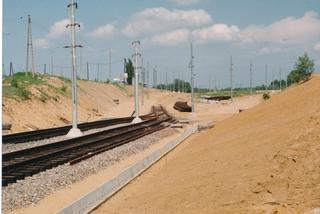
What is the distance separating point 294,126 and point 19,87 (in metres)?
41.0

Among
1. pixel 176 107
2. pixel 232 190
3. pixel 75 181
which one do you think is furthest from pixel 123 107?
pixel 232 190

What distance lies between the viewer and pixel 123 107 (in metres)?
71.9

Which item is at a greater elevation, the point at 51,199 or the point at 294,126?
the point at 294,126

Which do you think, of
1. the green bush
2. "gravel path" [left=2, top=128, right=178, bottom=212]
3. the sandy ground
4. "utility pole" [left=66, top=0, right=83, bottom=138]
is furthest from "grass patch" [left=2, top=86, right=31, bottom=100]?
the sandy ground

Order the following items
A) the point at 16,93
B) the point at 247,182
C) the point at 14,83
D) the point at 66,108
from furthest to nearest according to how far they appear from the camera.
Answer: the point at 66,108, the point at 14,83, the point at 16,93, the point at 247,182

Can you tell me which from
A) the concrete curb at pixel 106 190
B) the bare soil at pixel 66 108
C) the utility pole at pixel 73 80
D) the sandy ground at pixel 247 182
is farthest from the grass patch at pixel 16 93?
the sandy ground at pixel 247 182

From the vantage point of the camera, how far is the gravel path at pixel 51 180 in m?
12.1

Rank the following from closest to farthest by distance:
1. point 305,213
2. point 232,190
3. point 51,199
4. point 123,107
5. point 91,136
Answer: point 305,213 < point 232,190 < point 51,199 < point 91,136 < point 123,107

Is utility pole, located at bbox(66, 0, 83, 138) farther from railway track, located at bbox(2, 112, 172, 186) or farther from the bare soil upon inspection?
the bare soil

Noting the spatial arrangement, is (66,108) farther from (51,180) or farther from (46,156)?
(51,180)

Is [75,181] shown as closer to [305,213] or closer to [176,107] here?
[305,213]

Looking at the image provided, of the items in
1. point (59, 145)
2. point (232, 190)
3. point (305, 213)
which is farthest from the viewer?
point (59, 145)

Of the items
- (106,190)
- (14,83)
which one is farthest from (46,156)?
(14,83)

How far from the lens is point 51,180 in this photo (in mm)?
14789
